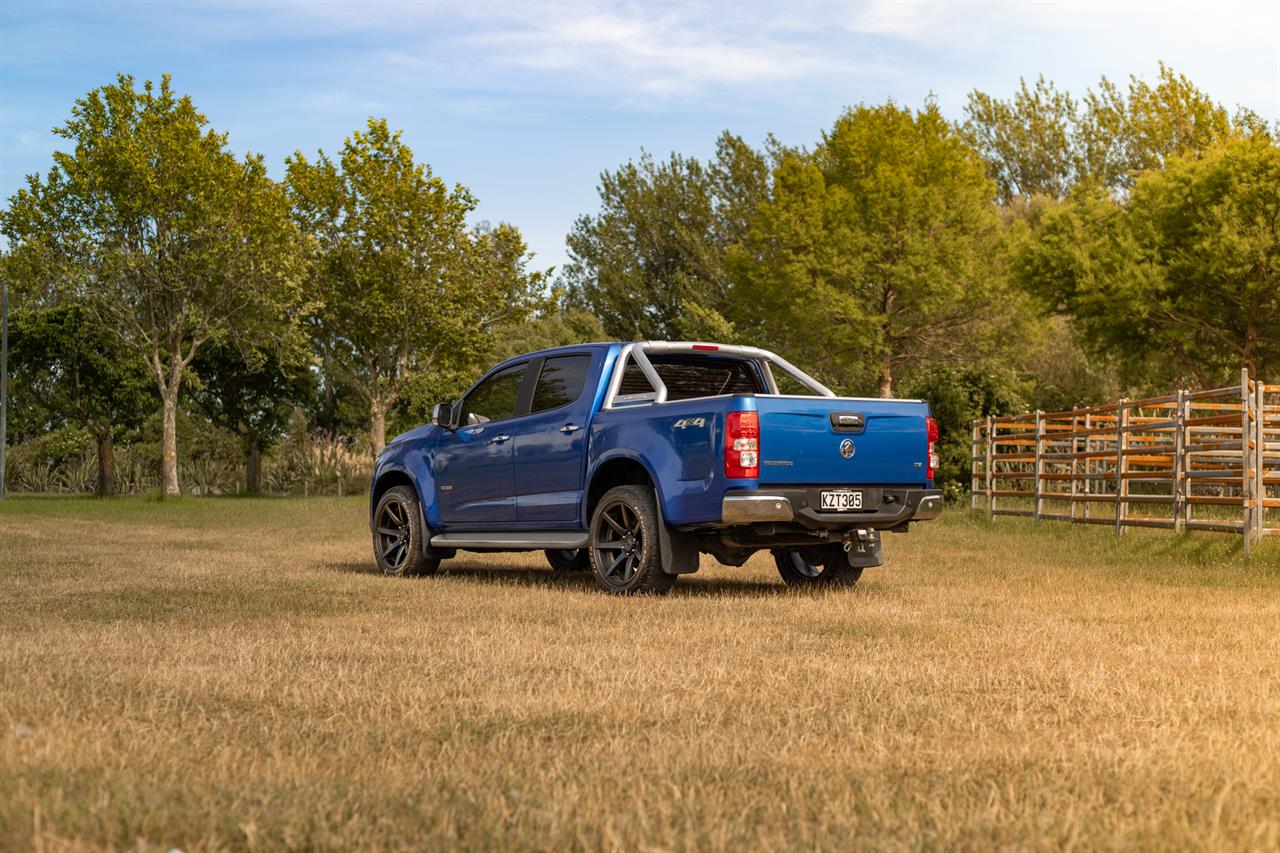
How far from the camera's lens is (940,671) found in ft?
23.4

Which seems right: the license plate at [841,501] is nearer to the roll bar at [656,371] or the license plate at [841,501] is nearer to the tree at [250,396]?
the roll bar at [656,371]

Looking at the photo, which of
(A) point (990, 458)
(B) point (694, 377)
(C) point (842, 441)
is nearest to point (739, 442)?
(C) point (842, 441)

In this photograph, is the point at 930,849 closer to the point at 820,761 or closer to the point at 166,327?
the point at 820,761

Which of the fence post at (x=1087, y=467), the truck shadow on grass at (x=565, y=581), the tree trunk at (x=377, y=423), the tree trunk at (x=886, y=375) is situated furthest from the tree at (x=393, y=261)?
the truck shadow on grass at (x=565, y=581)

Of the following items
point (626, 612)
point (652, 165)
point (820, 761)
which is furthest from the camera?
point (652, 165)

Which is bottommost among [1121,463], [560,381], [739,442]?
[1121,463]

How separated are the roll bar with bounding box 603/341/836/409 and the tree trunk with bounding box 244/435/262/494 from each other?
34980 mm

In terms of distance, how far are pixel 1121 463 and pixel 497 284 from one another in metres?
30.0

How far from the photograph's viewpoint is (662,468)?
11.0 metres

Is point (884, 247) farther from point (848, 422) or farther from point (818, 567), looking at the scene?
point (848, 422)

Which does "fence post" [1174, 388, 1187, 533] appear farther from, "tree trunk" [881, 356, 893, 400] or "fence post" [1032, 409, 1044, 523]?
"tree trunk" [881, 356, 893, 400]

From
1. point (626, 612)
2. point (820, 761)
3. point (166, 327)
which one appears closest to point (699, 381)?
point (626, 612)

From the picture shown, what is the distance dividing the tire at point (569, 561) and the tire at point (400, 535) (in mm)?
1133

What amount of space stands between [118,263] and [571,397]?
1050 inches
